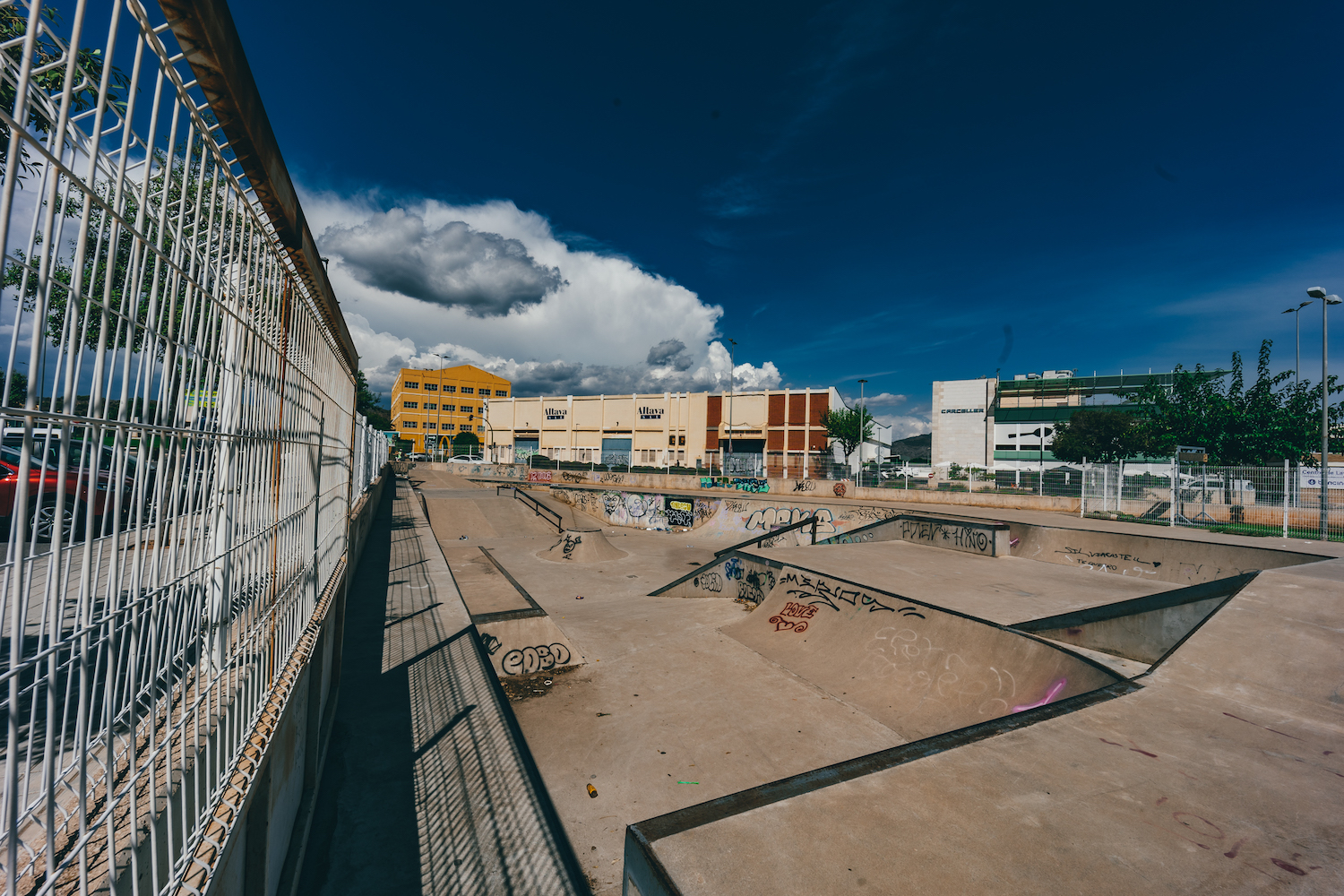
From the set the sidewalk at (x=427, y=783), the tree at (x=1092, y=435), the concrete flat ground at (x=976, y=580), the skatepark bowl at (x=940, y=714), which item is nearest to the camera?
the skatepark bowl at (x=940, y=714)

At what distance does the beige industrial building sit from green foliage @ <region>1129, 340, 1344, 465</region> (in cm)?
3070

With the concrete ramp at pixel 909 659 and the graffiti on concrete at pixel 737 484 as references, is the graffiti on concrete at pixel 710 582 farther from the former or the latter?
the graffiti on concrete at pixel 737 484

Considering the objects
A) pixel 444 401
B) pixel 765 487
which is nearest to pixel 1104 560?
pixel 765 487

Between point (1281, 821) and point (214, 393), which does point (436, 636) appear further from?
point (1281, 821)

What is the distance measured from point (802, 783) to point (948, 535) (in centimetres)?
1274

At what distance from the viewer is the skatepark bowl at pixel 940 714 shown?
8.05ft

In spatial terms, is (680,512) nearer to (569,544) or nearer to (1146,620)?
(569,544)

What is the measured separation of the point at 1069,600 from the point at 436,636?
31.2ft

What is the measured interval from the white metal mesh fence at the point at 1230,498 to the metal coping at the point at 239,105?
22.4m

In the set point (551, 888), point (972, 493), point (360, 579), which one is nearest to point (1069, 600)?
point (551, 888)

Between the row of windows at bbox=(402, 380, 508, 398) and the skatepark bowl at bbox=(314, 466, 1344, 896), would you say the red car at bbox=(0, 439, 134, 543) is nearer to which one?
the skatepark bowl at bbox=(314, 466, 1344, 896)

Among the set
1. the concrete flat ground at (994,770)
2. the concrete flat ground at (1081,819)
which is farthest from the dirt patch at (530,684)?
the concrete flat ground at (1081,819)

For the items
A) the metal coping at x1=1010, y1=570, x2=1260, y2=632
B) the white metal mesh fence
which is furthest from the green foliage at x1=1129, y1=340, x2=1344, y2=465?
the metal coping at x1=1010, y1=570, x2=1260, y2=632

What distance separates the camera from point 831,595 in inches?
356
